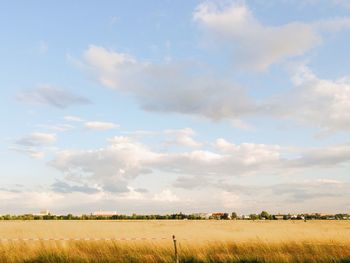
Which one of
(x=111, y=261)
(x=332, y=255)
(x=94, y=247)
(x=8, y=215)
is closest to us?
(x=111, y=261)

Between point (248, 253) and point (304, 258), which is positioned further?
point (248, 253)

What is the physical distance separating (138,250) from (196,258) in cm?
284

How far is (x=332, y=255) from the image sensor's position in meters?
19.2

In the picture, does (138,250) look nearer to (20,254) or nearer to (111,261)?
(111,261)

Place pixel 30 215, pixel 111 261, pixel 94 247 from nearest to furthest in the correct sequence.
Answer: pixel 111 261
pixel 94 247
pixel 30 215

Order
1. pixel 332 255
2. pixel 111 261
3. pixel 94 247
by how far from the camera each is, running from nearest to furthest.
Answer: pixel 111 261 → pixel 332 255 → pixel 94 247

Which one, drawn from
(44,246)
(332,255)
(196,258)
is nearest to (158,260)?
(196,258)

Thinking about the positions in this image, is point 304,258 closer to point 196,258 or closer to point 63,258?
point 196,258

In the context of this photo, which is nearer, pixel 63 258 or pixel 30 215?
pixel 63 258


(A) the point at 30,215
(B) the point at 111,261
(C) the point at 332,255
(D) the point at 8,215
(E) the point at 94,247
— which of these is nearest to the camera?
(B) the point at 111,261

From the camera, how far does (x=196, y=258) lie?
18.7m

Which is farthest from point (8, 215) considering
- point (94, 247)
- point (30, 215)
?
point (94, 247)

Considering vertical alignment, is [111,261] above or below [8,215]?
below

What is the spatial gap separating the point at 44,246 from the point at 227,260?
804 centimetres
